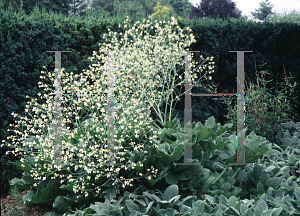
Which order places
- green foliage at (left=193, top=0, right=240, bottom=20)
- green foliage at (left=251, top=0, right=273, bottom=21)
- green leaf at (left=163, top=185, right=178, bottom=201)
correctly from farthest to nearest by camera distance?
green foliage at (left=251, top=0, right=273, bottom=21) < green foliage at (left=193, top=0, right=240, bottom=20) < green leaf at (left=163, top=185, right=178, bottom=201)

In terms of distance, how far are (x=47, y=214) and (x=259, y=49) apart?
5717 mm

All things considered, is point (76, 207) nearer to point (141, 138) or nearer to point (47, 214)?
point (47, 214)

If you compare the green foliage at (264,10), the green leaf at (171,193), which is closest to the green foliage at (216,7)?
the green foliage at (264,10)

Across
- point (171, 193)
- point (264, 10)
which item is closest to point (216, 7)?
point (264, 10)

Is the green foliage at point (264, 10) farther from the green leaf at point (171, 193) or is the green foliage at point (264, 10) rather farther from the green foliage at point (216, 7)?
the green leaf at point (171, 193)

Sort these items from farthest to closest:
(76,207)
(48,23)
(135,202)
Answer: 1. (48,23)
2. (76,207)
3. (135,202)

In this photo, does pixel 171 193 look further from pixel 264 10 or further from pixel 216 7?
pixel 264 10

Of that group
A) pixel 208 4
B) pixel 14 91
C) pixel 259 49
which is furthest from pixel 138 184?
pixel 208 4

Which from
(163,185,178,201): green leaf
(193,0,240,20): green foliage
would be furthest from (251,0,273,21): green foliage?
(163,185,178,201): green leaf

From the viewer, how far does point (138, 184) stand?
2.72 m

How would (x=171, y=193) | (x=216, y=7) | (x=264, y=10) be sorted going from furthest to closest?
(x=264, y=10) < (x=216, y=7) < (x=171, y=193)

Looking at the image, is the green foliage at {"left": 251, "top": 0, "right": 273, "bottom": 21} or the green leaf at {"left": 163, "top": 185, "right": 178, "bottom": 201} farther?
the green foliage at {"left": 251, "top": 0, "right": 273, "bottom": 21}

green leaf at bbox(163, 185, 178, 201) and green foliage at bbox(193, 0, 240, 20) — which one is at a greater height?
green foliage at bbox(193, 0, 240, 20)

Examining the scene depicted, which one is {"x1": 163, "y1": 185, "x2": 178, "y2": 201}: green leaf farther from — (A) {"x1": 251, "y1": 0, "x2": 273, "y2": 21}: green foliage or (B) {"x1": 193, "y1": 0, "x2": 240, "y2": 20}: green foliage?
(A) {"x1": 251, "y1": 0, "x2": 273, "y2": 21}: green foliage
